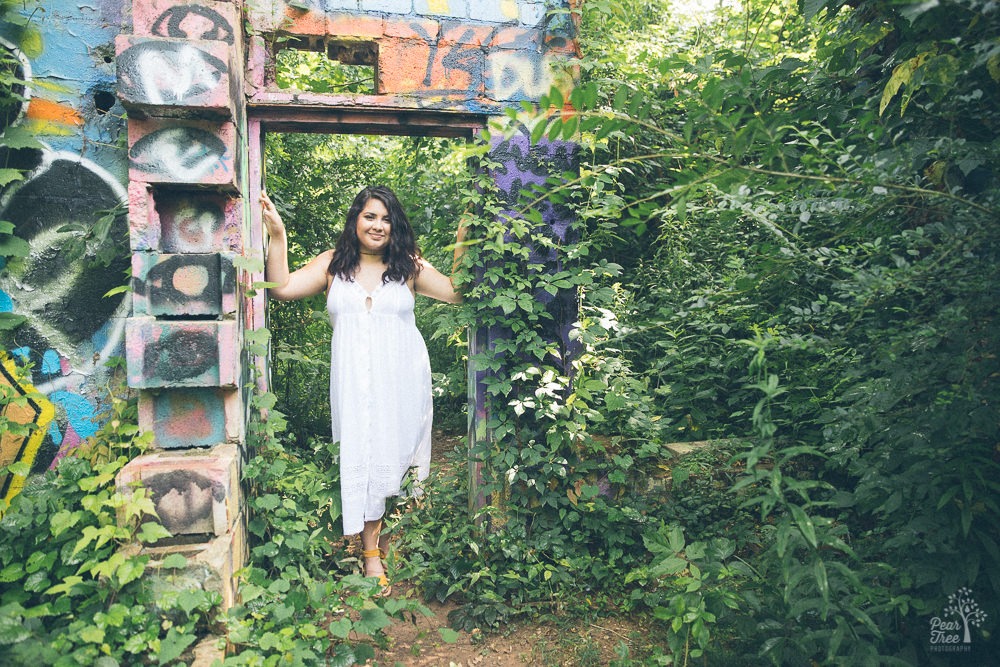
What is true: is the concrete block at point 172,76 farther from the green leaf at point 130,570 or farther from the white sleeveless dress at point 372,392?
the green leaf at point 130,570

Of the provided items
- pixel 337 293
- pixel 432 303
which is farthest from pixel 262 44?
pixel 432 303

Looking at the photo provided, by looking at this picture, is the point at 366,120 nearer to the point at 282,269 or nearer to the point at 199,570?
the point at 282,269

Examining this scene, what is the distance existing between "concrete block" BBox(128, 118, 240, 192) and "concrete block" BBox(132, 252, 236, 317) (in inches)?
13.6

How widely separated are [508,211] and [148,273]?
6.05ft

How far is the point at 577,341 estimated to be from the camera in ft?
12.5

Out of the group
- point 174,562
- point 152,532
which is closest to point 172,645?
point 174,562

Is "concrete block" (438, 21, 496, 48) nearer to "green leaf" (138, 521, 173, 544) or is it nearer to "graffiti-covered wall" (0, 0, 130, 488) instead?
"graffiti-covered wall" (0, 0, 130, 488)

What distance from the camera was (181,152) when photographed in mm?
2959

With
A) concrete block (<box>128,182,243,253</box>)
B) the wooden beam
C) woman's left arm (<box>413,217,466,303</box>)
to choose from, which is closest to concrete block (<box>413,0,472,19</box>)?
the wooden beam

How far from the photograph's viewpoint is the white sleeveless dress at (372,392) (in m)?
3.55

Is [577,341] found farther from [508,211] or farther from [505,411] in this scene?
[508,211]

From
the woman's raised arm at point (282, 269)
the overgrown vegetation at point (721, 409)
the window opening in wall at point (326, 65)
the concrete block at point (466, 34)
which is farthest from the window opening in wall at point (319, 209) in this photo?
the concrete block at point (466, 34)

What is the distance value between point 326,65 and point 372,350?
327 centimetres

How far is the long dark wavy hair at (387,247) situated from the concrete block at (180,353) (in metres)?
0.83
